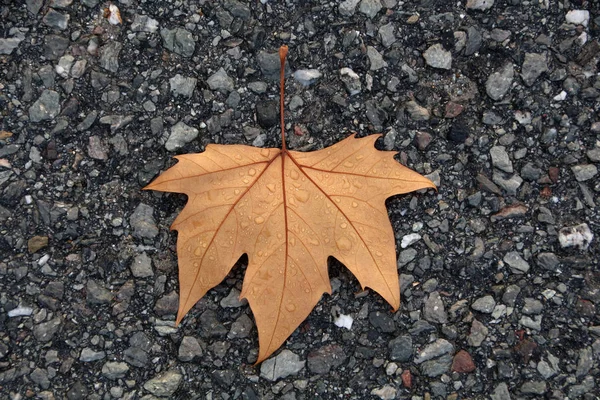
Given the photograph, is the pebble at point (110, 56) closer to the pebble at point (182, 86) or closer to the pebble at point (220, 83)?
the pebble at point (182, 86)

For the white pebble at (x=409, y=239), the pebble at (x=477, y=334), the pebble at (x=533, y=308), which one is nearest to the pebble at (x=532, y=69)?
the white pebble at (x=409, y=239)

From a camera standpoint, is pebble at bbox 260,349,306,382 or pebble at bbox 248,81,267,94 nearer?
pebble at bbox 260,349,306,382

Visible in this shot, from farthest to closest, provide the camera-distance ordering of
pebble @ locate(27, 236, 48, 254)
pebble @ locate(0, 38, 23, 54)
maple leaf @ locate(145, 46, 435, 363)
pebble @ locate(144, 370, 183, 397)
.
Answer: pebble @ locate(0, 38, 23, 54)
pebble @ locate(27, 236, 48, 254)
pebble @ locate(144, 370, 183, 397)
maple leaf @ locate(145, 46, 435, 363)

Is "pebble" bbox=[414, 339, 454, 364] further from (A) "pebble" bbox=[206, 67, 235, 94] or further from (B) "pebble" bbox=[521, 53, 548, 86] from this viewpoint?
(A) "pebble" bbox=[206, 67, 235, 94]

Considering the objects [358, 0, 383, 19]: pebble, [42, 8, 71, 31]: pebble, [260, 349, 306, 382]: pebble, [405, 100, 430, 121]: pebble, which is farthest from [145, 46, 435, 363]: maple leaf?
[42, 8, 71, 31]: pebble

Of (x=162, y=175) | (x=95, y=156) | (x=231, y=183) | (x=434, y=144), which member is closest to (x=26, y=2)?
(x=95, y=156)

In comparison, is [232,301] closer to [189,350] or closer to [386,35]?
[189,350]
